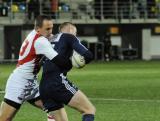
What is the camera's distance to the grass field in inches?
629

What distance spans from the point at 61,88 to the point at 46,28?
94 centimetres

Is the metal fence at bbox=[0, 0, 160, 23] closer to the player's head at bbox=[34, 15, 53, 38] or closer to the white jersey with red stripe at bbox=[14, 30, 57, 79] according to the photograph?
the white jersey with red stripe at bbox=[14, 30, 57, 79]

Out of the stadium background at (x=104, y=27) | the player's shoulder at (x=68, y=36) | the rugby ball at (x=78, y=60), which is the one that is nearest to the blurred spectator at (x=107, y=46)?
the stadium background at (x=104, y=27)

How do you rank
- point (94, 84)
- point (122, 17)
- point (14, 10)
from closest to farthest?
1. point (94, 84)
2. point (14, 10)
3. point (122, 17)

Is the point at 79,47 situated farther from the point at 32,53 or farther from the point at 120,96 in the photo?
the point at 120,96

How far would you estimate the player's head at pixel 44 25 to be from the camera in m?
10.1

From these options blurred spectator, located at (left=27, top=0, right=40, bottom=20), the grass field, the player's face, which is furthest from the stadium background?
the player's face

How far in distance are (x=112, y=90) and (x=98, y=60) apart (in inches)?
1115

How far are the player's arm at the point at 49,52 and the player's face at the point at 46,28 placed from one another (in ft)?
0.30

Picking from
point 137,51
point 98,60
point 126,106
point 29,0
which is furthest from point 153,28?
point 126,106

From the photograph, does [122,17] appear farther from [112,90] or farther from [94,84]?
[112,90]

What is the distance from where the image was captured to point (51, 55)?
9945mm

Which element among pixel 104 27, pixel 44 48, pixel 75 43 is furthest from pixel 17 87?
pixel 104 27

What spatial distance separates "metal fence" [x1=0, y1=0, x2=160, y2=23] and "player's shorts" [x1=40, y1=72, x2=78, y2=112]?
39548 millimetres
